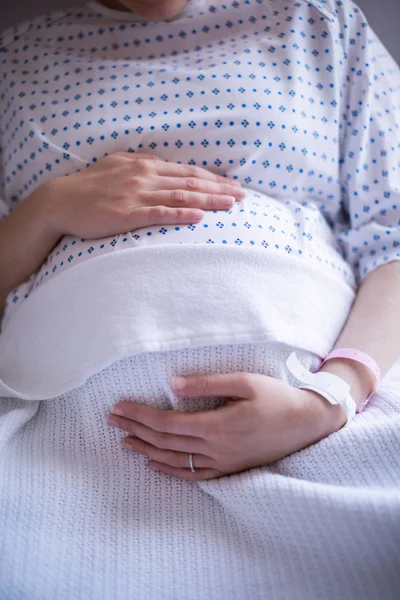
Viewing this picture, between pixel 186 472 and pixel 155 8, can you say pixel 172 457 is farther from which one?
pixel 155 8

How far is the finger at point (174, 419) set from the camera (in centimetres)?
67

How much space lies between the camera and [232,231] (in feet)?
2.44

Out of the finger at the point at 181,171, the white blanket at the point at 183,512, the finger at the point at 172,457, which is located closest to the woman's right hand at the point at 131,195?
the finger at the point at 181,171

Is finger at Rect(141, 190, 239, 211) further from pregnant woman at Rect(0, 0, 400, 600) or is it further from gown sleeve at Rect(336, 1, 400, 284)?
gown sleeve at Rect(336, 1, 400, 284)

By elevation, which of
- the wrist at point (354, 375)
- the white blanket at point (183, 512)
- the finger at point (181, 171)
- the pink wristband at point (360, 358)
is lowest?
the white blanket at point (183, 512)

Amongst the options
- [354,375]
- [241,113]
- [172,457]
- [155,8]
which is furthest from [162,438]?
[155,8]

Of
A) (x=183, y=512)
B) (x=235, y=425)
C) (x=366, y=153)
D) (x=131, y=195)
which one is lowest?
(x=183, y=512)

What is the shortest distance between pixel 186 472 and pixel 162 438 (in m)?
0.06

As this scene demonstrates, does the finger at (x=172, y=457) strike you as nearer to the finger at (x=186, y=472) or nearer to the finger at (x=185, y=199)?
the finger at (x=186, y=472)

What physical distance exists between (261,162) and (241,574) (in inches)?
22.9

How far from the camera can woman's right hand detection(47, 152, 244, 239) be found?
74cm

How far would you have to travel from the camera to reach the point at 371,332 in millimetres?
781

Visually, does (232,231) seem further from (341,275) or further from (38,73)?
(38,73)

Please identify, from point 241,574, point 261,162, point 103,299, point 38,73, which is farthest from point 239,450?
point 38,73
